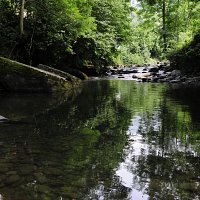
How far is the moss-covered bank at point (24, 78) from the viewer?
47.3ft

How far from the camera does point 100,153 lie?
18.4ft

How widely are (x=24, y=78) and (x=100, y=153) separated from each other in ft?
32.0

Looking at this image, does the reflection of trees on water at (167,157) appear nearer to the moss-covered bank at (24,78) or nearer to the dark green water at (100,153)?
the dark green water at (100,153)

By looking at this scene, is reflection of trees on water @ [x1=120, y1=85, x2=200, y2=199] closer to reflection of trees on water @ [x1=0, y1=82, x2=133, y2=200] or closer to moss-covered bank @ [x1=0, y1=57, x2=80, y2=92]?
reflection of trees on water @ [x1=0, y1=82, x2=133, y2=200]

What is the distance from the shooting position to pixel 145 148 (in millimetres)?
5965

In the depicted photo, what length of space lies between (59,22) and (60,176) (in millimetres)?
16917

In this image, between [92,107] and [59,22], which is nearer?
[92,107]

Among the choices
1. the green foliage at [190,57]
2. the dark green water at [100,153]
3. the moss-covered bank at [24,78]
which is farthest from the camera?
the green foliage at [190,57]

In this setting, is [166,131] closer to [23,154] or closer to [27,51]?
[23,154]

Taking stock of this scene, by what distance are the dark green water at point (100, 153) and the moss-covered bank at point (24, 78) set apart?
4490 millimetres

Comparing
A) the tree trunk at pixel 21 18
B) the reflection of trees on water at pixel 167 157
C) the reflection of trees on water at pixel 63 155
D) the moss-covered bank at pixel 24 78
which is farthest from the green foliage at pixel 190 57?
the reflection of trees on water at pixel 63 155

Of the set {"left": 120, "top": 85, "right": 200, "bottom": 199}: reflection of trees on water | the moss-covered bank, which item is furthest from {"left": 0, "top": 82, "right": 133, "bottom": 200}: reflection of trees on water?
the moss-covered bank

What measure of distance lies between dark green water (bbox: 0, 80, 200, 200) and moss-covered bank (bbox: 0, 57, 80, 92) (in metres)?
4.49

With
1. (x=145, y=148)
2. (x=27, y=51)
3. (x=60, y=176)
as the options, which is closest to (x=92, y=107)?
(x=145, y=148)
